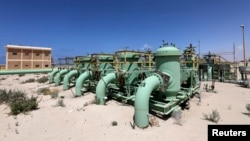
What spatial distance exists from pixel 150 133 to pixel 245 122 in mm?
3696

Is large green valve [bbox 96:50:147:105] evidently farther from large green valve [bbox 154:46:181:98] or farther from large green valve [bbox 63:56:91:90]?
large green valve [bbox 63:56:91:90]

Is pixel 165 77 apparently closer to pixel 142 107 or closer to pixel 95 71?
pixel 142 107

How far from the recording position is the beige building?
118 ft

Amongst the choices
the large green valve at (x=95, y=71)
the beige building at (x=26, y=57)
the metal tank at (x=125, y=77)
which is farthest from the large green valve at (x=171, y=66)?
the beige building at (x=26, y=57)

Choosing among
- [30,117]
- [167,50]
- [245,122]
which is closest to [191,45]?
[167,50]

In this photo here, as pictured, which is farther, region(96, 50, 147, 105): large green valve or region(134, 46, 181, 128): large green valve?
region(96, 50, 147, 105): large green valve

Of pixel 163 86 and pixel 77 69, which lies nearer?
pixel 163 86

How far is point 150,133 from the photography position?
5762 mm

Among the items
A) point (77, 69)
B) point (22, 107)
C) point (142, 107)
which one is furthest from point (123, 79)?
point (77, 69)

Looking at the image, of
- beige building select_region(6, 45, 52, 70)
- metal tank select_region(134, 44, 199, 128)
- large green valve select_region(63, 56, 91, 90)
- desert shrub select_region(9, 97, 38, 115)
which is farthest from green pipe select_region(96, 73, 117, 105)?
beige building select_region(6, 45, 52, 70)

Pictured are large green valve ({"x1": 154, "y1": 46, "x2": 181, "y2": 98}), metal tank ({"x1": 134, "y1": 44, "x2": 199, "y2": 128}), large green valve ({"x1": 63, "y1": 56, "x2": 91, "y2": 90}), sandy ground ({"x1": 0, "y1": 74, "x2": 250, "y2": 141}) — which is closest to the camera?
sandy ground ({"x1": 0, "y1": 74, "x2": 250, "y2": 141})

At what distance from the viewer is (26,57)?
38.2m

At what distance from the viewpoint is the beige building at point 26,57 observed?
36.0 meters

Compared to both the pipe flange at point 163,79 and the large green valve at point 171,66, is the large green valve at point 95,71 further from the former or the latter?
the pipe flange at point 163,79
